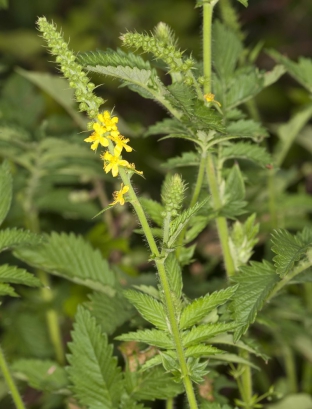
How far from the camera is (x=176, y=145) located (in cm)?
251

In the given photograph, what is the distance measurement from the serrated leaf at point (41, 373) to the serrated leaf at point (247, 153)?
53 cm

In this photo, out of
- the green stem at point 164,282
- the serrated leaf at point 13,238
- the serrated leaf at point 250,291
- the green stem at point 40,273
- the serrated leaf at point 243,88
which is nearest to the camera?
the green stem at point 164,282

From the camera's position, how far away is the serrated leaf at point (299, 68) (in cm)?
118

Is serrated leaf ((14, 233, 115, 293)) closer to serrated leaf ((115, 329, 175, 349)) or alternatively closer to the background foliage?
the background foliage

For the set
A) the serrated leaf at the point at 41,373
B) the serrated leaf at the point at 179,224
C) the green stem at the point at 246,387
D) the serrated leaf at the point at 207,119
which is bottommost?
the green stem at the point at 246,387

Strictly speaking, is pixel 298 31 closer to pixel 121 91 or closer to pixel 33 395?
pixel 121 91

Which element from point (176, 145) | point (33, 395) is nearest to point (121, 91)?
point (176, 145)

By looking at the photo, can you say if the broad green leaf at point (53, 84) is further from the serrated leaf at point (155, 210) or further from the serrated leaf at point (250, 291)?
the serrated leaf at point (250, 291)

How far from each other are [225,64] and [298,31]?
185 centimetres

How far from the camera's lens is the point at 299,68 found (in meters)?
1.22

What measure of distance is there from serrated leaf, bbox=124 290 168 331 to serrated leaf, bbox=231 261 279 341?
0.10 metres

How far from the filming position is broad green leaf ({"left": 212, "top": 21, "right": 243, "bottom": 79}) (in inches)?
46.3

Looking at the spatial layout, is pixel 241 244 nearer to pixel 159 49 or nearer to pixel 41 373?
pixel 159 49

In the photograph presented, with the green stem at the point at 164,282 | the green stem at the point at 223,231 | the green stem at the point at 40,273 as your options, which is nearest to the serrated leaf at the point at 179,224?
the green stem at the point at 164,282
